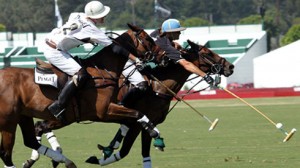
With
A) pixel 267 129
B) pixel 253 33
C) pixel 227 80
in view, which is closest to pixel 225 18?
pixel 253 33

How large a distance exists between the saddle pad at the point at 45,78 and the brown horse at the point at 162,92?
1.39m

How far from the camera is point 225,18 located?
106m

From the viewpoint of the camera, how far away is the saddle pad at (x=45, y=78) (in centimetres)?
1255

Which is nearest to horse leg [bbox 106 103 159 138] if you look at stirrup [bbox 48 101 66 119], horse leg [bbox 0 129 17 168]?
stirrup [bbox 48 101 66 119]

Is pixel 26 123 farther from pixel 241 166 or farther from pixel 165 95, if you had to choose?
pixel 241 166

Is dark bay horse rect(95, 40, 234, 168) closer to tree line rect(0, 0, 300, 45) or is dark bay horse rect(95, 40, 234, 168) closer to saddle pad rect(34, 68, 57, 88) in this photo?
saddle pad rect(34, 68, 57, 88)

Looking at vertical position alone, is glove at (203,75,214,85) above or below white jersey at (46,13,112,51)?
below

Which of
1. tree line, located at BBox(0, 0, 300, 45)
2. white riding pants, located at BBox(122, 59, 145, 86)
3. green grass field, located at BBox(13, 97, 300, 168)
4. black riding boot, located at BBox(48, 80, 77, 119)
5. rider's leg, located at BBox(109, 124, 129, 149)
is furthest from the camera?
tree line, located at BBox(0, 0, 300, 45)

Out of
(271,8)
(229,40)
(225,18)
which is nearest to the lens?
(229,40)

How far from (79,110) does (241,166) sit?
2955 mm

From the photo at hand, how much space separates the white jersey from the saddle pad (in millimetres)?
447

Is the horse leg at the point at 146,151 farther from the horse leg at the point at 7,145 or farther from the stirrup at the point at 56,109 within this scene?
the horse leg at the point at 7,145

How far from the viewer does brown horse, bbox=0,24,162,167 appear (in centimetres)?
1253

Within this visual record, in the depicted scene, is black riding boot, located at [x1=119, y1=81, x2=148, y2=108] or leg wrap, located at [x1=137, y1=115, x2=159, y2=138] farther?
black riding boot, located at [x1=119, y1=81, x2=148, y2=108]
